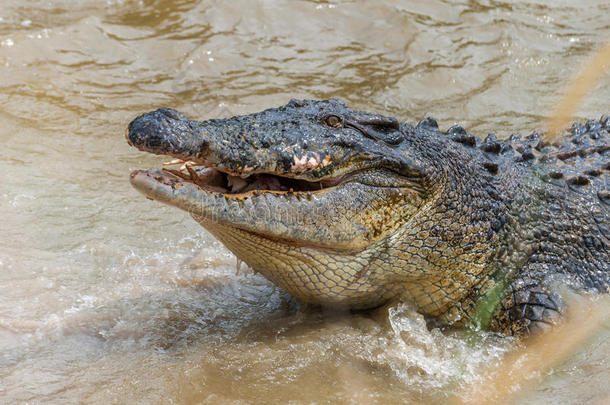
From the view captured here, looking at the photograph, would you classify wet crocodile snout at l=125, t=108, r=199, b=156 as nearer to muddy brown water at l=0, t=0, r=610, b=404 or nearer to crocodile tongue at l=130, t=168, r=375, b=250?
crocodile tongue at l=130, t=168, r=375, b=250

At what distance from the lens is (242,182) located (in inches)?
134

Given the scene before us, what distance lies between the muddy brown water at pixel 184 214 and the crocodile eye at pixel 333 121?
3.66ft

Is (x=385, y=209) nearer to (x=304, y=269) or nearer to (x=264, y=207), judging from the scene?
(x=304, y=269)

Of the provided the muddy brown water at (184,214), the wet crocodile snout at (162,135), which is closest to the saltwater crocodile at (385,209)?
the wet crocodile snout at (162,135)

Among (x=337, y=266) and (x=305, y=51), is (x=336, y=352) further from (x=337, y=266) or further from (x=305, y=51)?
(x=305, y=51)

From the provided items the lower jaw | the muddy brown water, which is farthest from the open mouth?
the muddy brown water

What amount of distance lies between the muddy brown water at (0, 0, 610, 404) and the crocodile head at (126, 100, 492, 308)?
42cm

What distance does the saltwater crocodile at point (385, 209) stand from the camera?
127 inches

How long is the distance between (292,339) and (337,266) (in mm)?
504

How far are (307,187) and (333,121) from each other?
402mm

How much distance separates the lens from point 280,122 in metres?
3.49

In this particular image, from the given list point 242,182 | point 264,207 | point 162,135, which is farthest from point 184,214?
point 162,135

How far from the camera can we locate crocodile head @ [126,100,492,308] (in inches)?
123

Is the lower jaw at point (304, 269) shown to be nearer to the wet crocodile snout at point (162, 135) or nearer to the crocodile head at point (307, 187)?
the crocodile head at point (307, 187)
